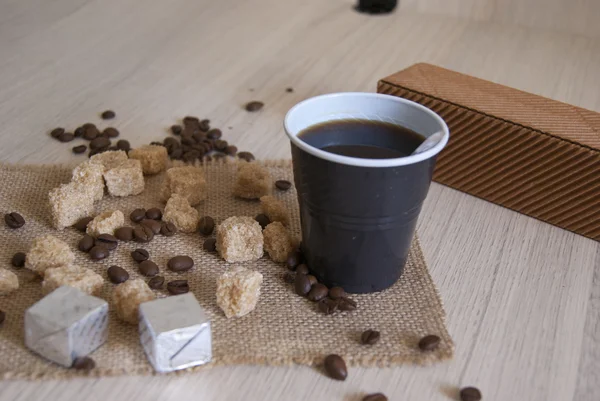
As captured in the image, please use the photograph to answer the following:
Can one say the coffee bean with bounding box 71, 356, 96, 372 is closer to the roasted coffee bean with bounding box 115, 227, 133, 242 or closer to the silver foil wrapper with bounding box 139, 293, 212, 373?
the silver foil wrapper with bounding box 139, 293, 212, 373

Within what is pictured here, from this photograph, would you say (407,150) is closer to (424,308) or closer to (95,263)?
(424,308)

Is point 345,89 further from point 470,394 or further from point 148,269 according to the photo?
point 470,394

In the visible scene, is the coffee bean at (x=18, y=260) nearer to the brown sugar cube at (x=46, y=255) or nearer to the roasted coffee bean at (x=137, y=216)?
the brown sugar cube at (x=46, y=255)

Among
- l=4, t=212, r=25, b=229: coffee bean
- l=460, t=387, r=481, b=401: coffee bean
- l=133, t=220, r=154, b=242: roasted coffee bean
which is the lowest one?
l=460, t=387, r=481, b=401: coffee bean

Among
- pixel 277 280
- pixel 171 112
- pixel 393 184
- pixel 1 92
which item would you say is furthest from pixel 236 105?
pixel 393 184

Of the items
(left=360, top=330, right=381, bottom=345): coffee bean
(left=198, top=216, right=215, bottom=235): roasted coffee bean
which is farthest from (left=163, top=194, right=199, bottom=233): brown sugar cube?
(left=360, top=330, right=381, bottom=345): coffee bean
